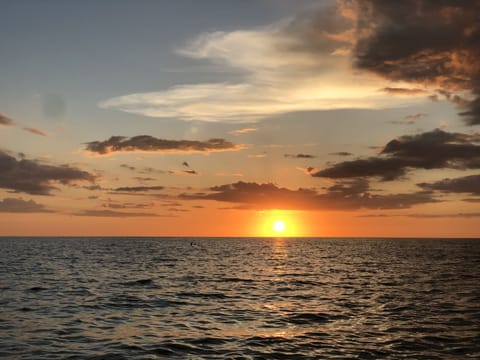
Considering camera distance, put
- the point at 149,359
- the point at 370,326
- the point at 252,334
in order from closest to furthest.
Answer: the point at 149,359 → the point at 252,334 → the point at 370,326

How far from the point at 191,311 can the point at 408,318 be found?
617 inches

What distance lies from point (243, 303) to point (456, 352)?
19.1 m

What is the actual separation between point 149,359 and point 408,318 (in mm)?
19081

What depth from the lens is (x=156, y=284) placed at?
5228cm

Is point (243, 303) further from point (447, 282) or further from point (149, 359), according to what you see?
point (447, 282)

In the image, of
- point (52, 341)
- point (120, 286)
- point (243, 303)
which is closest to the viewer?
point (52, 341)

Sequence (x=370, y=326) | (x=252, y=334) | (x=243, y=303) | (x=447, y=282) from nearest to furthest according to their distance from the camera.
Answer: (x=252, y=334), (x=370, y=326), (x=243, y=303), (x=447, y=282)

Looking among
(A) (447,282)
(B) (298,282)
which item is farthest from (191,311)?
(A) (447,282)

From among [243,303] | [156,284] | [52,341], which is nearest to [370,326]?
[243,303]

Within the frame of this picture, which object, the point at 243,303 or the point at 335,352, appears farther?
the point at 243,303

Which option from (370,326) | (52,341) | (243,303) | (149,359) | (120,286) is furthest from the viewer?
(120,286)

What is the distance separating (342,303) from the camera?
1537 inches

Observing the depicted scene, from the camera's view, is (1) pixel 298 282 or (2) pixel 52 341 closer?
(2) pixel 52 341

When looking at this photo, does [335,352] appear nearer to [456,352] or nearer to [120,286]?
[456,352]
